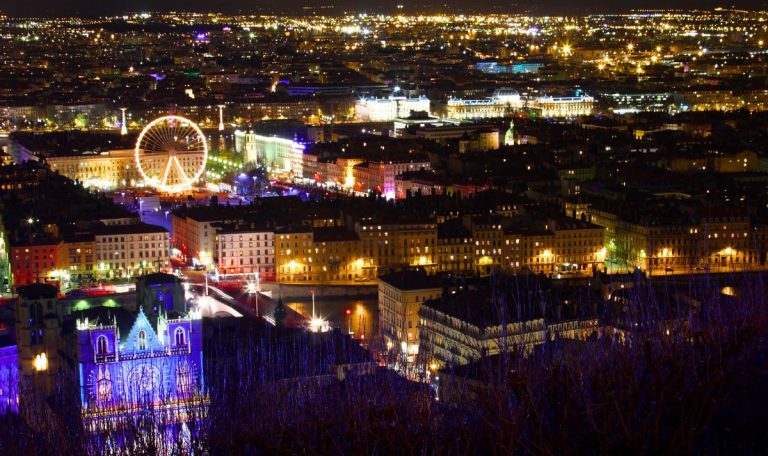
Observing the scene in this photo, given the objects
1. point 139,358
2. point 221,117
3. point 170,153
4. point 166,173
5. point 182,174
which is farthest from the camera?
point 221,117

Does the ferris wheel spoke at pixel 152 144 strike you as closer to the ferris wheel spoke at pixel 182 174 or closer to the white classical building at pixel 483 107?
the ferris wheel spoke at pixel 182 174

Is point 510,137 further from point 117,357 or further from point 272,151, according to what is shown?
point 117,357

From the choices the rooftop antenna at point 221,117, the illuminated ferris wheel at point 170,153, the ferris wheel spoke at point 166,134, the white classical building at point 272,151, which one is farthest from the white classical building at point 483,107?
the ferris wheel spoke at point 166,134

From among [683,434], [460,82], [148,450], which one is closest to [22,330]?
[148,450]

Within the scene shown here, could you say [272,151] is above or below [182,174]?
below

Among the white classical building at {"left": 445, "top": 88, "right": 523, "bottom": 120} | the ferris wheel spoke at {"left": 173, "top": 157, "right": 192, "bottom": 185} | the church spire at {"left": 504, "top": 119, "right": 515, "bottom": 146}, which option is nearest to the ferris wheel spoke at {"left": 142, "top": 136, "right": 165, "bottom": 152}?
the ferris wheel spoke at {"left": 173, "top": 157, "right": 192, "bottom": 185}

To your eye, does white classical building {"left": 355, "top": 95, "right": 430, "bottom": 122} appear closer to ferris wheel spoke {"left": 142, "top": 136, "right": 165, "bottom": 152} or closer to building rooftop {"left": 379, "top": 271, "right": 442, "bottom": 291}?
ferris wheel spoke {"left": 142, "top": 136, "right": 165, "bottom": 152}

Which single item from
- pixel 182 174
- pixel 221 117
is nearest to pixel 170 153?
pixel 182 174

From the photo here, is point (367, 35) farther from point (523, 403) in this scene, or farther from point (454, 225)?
point (523, 403)
